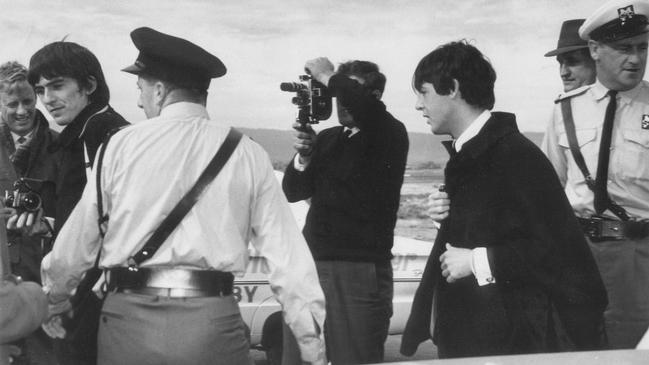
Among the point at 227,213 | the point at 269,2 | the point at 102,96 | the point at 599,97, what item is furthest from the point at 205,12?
the point at 227,213

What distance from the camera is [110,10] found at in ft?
13.6

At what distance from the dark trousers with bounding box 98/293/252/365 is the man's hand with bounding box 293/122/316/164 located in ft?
4.11

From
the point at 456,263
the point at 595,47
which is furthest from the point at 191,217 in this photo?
the point at 595,47

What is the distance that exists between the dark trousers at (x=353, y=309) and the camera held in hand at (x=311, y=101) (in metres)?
0.52

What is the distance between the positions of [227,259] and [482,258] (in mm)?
651

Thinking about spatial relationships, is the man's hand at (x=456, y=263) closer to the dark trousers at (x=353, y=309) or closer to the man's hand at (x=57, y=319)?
the dark trousers at (x=353, y=309)

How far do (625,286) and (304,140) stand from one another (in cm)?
120

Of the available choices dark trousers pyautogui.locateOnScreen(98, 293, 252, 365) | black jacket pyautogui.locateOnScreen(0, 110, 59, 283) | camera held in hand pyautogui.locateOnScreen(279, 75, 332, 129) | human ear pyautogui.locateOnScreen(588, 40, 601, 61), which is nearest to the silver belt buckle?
human ear pyautogui.locateOnScreen(588, 40, 601, 61)

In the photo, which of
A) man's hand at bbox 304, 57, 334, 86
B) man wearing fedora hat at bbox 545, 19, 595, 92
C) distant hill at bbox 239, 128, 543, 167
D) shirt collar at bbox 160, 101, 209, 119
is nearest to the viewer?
shirt collar at bbox 160, 101, 209, 119

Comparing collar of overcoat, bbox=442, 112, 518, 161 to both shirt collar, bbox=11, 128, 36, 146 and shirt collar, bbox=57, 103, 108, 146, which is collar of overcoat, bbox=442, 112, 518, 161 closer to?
shirt collar, bbox=57, 103, 108, 146

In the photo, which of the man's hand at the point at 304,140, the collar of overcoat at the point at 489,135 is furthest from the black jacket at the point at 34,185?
the collar of overcoat at the point at 489,135

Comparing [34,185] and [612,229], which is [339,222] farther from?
[34,185]

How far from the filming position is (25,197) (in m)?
3.18

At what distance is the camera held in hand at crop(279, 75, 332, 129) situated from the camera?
3.41 metres
